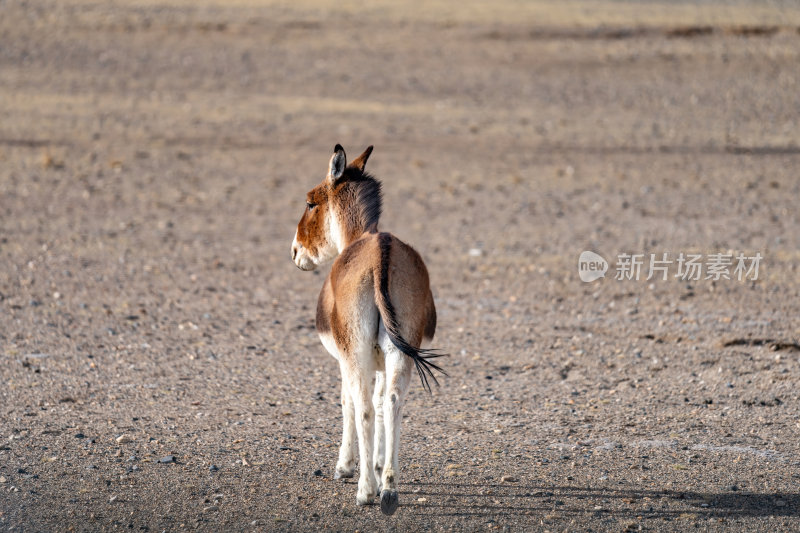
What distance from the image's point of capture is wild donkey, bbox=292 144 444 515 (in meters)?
4.97

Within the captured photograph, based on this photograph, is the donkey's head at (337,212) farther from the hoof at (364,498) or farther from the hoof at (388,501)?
the hoof at (388,501)

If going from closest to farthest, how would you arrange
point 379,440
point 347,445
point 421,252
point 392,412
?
1. point 392,412
2. point 379,440
3. point 347,445
4. point 421,252

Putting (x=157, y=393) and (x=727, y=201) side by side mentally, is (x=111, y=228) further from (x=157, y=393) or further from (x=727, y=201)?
(x=727, y=201)

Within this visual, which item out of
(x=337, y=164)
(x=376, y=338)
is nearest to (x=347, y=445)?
(x=376, y=338)

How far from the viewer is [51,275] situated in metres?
10.0

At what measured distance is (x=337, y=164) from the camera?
239 inches

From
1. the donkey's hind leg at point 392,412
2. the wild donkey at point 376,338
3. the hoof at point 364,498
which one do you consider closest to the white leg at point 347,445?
the wild donkey at point 376,338

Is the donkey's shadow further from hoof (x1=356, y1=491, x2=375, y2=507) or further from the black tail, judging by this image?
the black tail

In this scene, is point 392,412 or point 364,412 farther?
point 364,412

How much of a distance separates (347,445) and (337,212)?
1.40m

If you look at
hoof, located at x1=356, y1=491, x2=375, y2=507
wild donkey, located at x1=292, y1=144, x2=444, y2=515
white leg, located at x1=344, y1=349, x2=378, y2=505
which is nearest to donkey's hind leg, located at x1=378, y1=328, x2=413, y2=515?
wild donkey, located at x1=292, y1=144, x2=444, y2=515

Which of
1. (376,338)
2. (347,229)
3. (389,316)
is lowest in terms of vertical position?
(376,338)

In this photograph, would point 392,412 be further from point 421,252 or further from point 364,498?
point 421,252

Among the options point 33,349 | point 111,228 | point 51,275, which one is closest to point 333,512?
point 33,349
